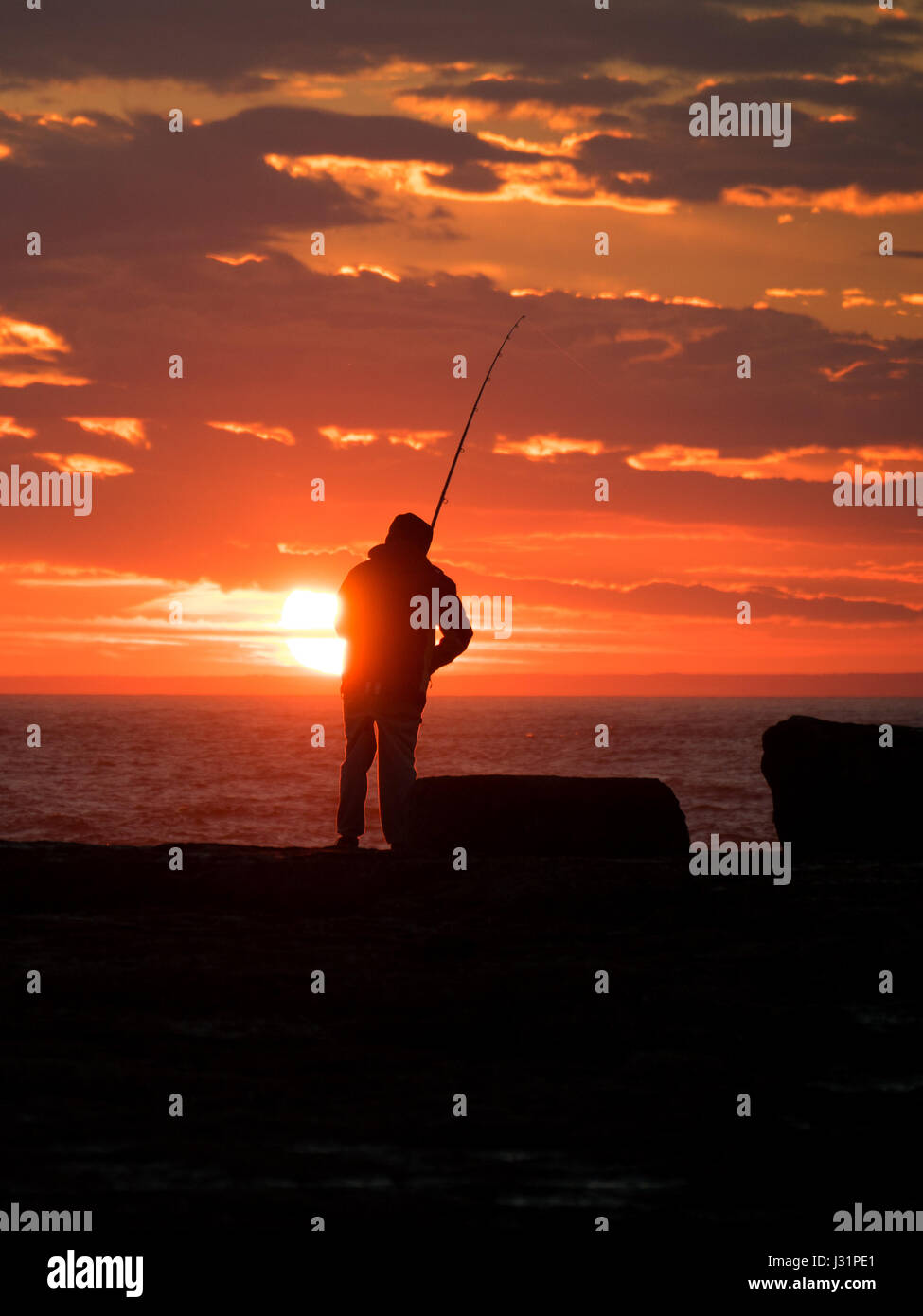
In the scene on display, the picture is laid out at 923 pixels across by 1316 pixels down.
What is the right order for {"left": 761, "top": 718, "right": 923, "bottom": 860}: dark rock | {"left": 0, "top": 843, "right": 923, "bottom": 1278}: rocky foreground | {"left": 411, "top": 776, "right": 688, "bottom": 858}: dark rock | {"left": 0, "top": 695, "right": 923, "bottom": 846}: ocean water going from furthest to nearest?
{"left": 0, "top": 695, "right": 923, "bottom": 846}: ocean water → {"left": 761, "top": 718, "right": 923, "bottom": 860}: dark rock → {"left": 411, "top": 776, "right": 688, "bottom": 858}: dark rock → {"left": 0, "top": 843, "right": 923, "bottom": 1278}: rocky foreground

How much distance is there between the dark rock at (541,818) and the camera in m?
7.07

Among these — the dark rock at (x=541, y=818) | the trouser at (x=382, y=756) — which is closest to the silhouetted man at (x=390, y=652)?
the trouser at (x=382, y=756)

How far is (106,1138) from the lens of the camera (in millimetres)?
2855

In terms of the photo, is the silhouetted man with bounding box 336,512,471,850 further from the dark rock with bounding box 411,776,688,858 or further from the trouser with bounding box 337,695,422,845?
the dark rock with bounding box 411,776,688,858

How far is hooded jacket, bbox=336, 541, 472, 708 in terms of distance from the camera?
7633 millimetres

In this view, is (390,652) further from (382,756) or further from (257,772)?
(257,772)

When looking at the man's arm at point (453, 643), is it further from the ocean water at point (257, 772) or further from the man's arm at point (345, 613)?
the ocean water at point (257, 772)

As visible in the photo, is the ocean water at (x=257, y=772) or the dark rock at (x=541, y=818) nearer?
the dark rock at (x=541, y=818)

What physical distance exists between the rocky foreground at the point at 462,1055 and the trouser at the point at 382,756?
6.94ft

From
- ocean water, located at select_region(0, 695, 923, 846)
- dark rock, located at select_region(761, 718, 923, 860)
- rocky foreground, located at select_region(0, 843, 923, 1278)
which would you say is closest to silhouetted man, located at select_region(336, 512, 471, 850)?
dark rock, located at select_region(761, 718, 923, 860)

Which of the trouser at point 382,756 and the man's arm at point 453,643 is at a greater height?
the man's arm at point 453,643

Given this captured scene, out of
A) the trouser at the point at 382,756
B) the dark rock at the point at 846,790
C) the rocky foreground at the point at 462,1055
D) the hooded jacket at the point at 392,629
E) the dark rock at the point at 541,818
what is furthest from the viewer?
the hooded jacket at the point at 392,629

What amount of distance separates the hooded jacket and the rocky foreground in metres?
2.37
